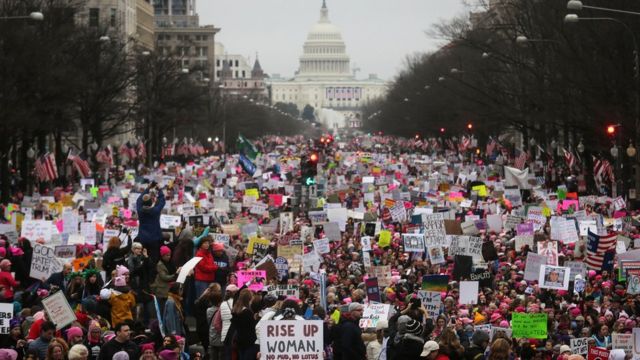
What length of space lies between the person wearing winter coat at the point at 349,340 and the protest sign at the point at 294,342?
5.04 ft

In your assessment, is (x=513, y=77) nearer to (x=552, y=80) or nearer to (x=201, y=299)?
(x=552, y=80)

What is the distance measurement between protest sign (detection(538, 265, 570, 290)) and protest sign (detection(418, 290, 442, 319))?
310 cm

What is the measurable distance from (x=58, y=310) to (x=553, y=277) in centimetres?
752

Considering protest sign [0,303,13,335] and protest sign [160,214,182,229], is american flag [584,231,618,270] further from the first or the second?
protest sign [0,303,13,335]

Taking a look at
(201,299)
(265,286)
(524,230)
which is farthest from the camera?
(524,230)

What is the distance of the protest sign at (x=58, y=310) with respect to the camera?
17469 millimetres

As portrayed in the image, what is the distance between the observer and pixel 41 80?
56.1 m

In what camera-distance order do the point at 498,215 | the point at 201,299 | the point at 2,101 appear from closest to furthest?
the point at 201,299, the point at 498,215, the point at 2,101

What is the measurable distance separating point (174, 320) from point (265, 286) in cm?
362

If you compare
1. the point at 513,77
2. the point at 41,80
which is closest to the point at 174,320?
the point at 41,80

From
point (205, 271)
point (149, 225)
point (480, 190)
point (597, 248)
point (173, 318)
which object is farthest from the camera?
point (480, 190)

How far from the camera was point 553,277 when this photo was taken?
22656 mm

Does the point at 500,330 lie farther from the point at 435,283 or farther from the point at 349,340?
the point at 435,283

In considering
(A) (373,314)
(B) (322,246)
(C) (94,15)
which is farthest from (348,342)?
(C) (94,15)
